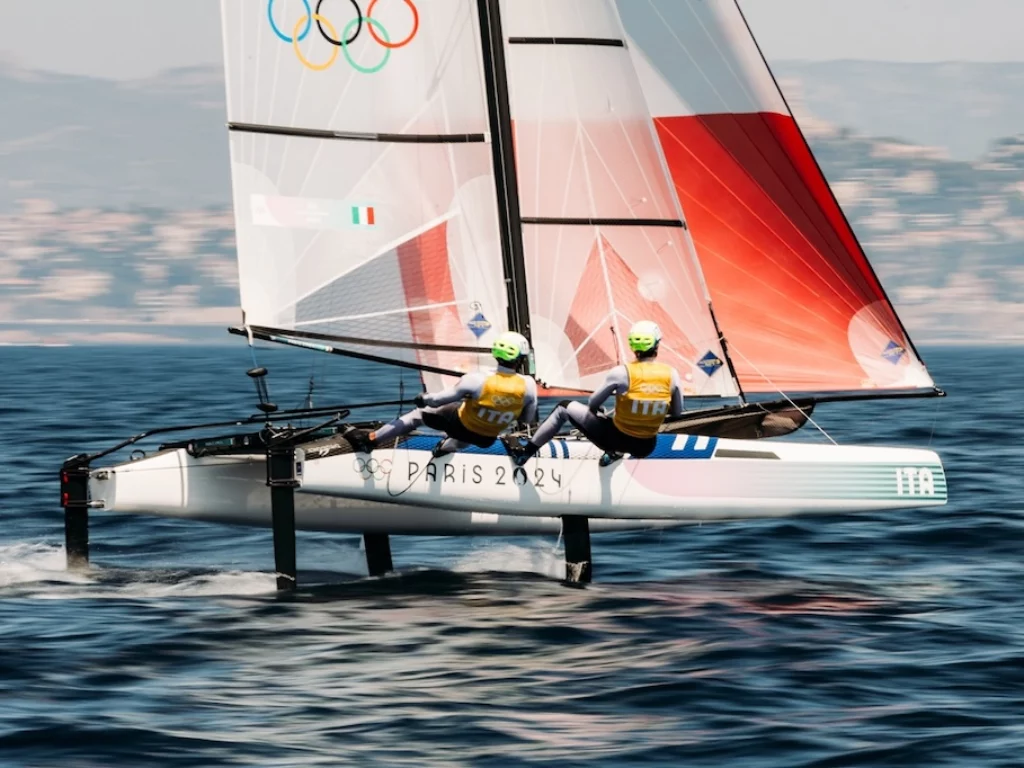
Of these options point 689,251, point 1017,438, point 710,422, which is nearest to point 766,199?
point 689,251

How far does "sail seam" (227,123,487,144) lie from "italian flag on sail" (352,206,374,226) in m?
0.51

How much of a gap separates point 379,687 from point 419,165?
520 cm

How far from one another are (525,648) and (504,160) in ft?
14.6

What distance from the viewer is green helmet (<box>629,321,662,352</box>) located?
12.2m

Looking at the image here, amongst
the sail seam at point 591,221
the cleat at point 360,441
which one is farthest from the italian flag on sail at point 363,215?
the cleat at point 360,441

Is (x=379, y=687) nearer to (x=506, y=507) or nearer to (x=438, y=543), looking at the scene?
(x=506, y=507)

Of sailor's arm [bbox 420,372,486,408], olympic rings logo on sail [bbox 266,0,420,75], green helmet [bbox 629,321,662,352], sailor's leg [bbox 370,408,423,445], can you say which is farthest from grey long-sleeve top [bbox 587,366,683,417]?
olympic rings logo on sail [bbox 266,0,420,75]

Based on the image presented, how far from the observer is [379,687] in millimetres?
9453

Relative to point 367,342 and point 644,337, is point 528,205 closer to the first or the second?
point 367,342

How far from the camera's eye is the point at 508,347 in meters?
12.1

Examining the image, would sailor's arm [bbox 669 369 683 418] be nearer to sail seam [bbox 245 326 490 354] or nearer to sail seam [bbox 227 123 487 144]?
sail seam [bbox 245 326 490 354]

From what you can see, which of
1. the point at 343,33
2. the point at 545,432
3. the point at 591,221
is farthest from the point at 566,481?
the point at 343,33

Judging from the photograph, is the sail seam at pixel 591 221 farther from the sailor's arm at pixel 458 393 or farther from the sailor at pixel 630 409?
the sailor's arm at pixel 458 393

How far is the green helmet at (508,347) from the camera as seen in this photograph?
1214 centimetres
